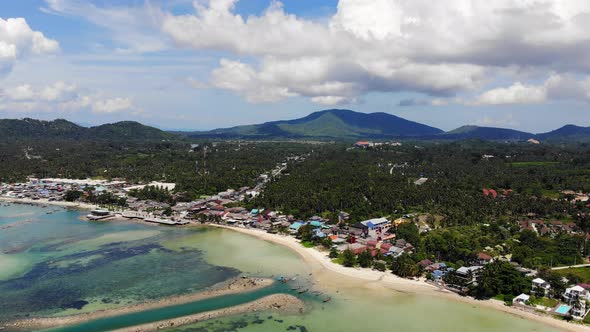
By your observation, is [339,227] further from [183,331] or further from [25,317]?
[25,317]

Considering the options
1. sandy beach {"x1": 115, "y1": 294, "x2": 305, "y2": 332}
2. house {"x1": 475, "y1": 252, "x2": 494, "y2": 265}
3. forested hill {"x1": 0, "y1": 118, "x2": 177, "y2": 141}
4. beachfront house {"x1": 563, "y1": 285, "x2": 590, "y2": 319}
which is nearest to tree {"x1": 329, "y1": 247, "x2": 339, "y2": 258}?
sandy beach {"x1": 115, "y1": 294, "x2": 305, "y2": 332}

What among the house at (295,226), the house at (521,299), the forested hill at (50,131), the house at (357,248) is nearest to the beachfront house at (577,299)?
the house at (521,299)

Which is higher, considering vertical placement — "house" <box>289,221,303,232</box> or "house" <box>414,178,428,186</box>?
"house" <box>414,178,428,186</box>

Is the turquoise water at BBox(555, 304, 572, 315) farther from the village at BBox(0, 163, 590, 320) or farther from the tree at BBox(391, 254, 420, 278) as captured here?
the tree at BBox(391, 254, 420, 278)

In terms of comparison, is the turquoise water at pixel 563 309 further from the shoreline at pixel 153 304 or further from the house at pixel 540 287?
the shoreline at pixel 153 304

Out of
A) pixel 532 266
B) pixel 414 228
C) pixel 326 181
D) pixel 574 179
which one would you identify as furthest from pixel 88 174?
pixel 574 179

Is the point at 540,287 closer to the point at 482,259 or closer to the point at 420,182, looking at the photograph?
the point at 482,259
